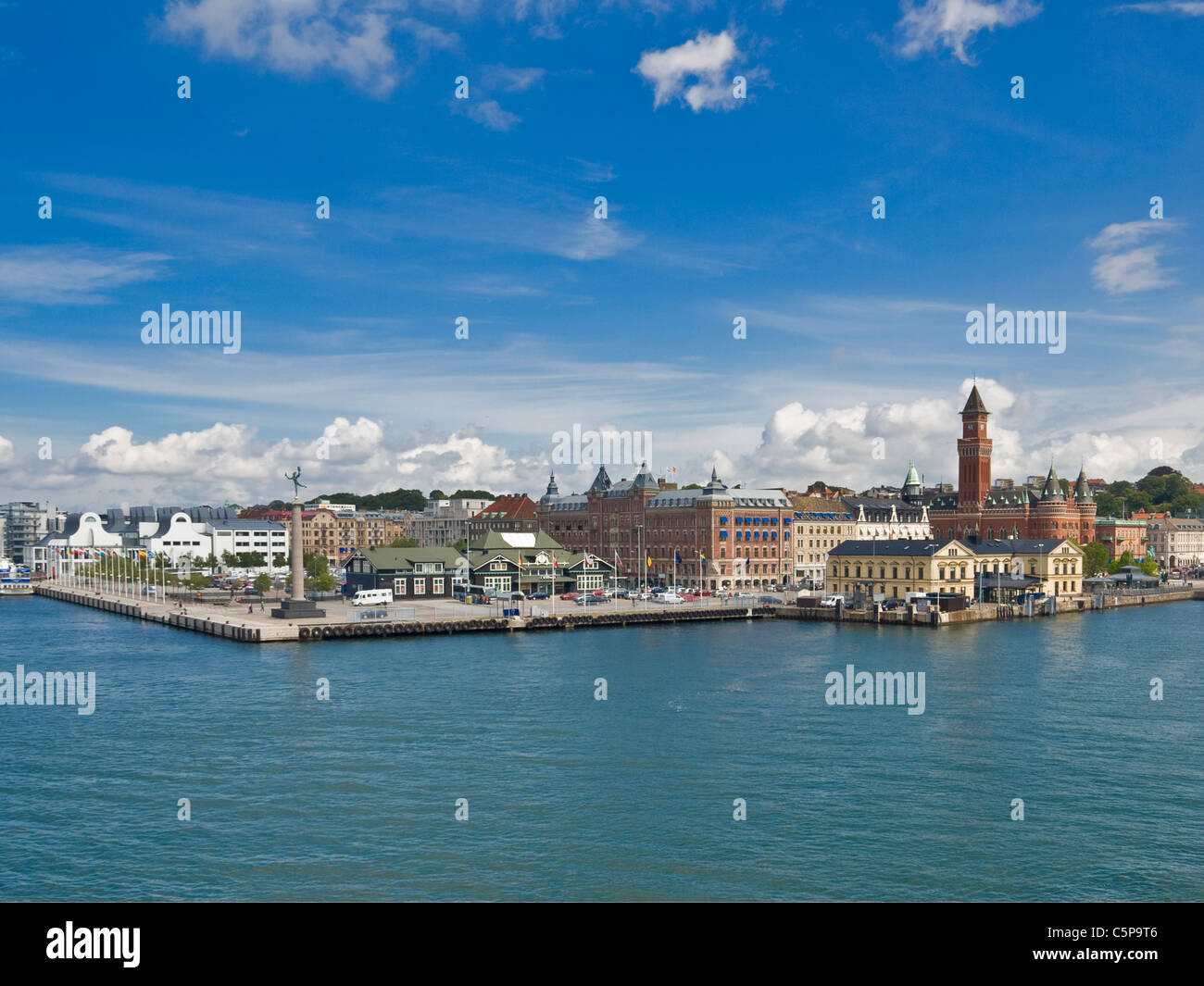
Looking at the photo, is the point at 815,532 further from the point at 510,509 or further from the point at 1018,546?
the point at 510,509

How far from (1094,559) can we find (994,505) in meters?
18.9

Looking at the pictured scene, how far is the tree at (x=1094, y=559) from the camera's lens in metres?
129

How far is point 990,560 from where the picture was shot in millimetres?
103562

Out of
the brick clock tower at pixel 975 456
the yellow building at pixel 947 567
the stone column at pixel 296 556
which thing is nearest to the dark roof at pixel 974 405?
the brick clock tower at pixel 975 456

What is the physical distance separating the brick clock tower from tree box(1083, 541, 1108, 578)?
60.2 feet

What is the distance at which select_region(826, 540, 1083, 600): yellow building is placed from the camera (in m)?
94.1

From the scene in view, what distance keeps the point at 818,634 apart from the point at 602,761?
45.7 meters

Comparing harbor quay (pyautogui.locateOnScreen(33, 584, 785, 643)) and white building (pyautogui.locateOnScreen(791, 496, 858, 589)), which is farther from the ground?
white building (pyautogui.locateOnScreen(791, 496, 858, 589))

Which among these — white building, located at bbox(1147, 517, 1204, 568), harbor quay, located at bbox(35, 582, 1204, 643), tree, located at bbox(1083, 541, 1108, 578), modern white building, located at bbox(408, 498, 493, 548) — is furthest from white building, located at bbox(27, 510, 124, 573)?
white building, located at bbox(1147, 517, 1204, 568)

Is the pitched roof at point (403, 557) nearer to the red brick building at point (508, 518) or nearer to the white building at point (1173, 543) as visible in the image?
the red brick building at point (508, 518)

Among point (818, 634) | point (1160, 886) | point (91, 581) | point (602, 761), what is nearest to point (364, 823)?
point (602, 761)

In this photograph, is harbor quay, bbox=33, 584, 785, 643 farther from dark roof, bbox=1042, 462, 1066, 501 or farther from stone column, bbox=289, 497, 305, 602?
dark roof, bbox=1042, 462, 1066, 501
